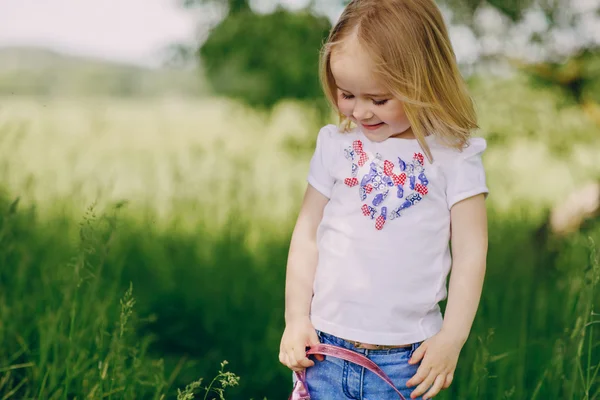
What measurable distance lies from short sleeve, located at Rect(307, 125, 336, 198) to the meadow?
573 mm

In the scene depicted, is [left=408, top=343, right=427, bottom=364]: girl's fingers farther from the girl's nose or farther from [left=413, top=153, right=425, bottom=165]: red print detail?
the girl's nose

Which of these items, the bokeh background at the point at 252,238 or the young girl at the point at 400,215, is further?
the bokeh background at the point at 252,238

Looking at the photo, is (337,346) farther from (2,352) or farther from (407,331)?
(2,352)

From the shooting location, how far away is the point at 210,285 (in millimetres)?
3619

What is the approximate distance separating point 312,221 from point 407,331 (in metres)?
0.38

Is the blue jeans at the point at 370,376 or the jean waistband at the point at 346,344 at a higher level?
the jean waistband at the point at 346,344

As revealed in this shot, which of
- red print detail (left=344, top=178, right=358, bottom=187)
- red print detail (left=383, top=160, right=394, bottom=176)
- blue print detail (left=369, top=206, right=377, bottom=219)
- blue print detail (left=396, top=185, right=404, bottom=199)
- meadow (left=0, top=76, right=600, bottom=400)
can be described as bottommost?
meadow (left=0, top=76, right=600, bottom=400)

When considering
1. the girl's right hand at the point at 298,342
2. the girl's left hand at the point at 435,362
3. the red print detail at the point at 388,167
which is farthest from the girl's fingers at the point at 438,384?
the red print detail at the point at 388,167

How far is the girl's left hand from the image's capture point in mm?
1648

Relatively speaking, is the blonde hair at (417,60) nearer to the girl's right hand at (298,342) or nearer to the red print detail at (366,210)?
the red print detail at (366,210)

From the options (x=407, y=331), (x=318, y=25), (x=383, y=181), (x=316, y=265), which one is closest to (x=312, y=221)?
(x=316, y=265)

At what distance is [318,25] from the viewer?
369cm

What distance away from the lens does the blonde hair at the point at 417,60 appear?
1656 mm

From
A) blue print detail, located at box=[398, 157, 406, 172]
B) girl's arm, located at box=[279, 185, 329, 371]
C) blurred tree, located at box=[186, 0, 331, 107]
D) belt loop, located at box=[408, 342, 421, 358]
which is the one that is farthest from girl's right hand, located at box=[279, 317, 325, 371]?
blurred tree, located at box=[186, 0, 331, 107]
